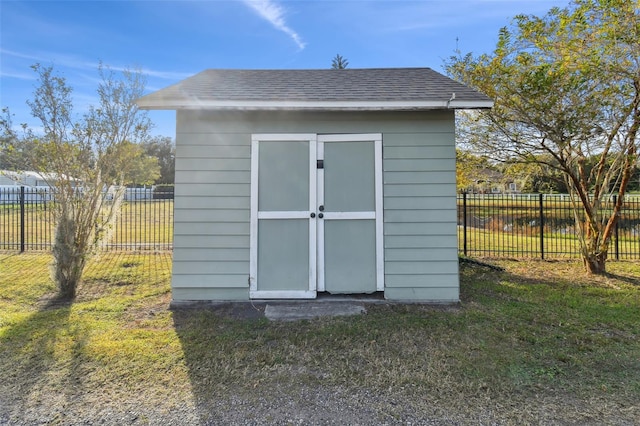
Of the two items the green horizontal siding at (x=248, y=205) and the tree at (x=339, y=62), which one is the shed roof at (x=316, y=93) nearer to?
the green horizontal siding at (x=248, y=205)

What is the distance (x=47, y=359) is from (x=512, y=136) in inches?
265

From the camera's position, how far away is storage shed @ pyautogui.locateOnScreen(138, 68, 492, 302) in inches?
162

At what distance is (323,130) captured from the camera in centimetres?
419

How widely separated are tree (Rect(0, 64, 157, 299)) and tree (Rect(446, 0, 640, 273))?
17.9 ft

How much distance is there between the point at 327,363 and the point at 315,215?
6.15 feet

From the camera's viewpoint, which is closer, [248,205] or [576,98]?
[248,205]

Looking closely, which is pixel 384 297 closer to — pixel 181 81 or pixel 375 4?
pixel 181 81

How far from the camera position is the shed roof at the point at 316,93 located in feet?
12.7

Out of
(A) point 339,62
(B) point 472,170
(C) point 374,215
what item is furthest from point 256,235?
(A) point 339,62

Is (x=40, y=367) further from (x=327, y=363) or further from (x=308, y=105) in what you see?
(x=308, y=105)

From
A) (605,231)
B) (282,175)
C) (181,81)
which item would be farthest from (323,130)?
(605,231)

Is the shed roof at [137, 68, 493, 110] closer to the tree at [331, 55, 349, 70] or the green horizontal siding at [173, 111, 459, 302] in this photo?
the green horizontal siding at [173, 111, 459, 302]

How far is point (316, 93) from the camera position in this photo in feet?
13.7

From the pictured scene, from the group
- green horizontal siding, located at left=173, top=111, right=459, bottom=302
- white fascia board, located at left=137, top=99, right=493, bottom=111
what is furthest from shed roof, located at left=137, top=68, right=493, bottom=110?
green horizontal siding, located at left=173, top=111, right=459, bottom=302
